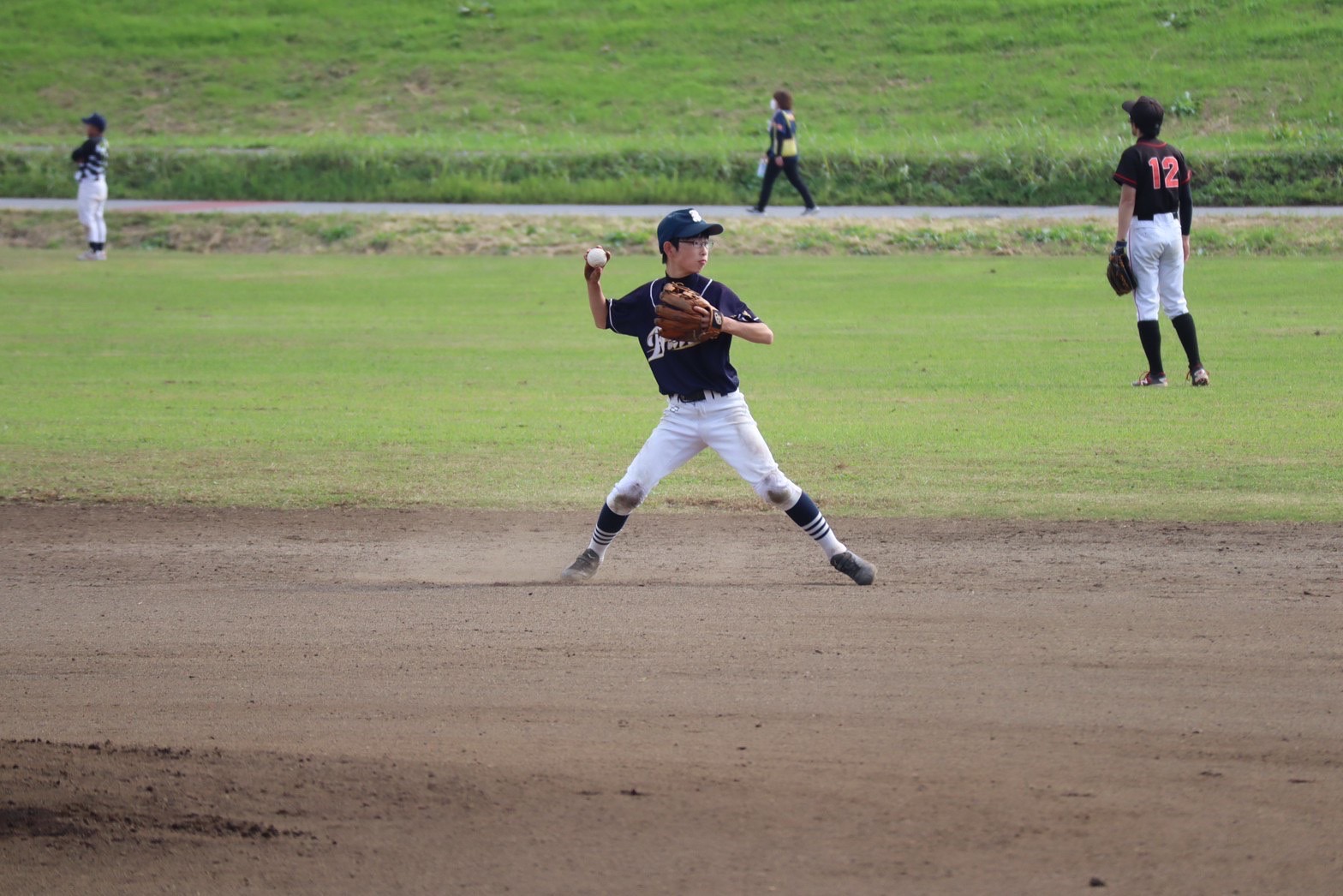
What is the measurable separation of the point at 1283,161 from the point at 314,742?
83.4ft

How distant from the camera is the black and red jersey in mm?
12195

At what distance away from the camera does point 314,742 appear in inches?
215

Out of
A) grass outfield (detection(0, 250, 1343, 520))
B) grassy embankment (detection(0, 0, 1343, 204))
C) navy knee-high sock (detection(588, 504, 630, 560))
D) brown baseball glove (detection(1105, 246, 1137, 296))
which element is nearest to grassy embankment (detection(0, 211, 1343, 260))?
grass outfield (detection(0, 250, 1343, 520))

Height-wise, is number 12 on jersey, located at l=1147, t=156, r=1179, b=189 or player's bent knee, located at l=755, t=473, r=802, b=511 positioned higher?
number 12 on jersey, located at l=1147, t=156, r=1179, b=189

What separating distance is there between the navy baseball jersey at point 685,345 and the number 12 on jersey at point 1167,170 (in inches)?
251

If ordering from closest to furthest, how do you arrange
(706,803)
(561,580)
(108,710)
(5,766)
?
1. (706,803)
2. (5,766)
3. (108,710)
4. (561,580)

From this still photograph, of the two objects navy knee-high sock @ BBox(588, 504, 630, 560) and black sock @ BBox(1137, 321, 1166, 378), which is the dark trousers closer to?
black sock @ BBox(1137, 321, 1166, 378)

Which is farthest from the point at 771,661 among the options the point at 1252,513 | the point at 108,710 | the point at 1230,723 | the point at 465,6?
the point at 465,6

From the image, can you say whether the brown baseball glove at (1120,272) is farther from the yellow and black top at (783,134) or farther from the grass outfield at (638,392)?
the yellow and black top at (783,134)

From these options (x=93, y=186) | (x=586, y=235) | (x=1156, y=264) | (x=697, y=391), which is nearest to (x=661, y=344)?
(x=697, y=391)

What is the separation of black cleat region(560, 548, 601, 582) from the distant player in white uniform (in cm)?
1811

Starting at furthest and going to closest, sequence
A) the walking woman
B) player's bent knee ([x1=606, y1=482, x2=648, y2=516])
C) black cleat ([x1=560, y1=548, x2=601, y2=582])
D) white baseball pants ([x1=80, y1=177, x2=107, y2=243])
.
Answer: the walking woman, white baseball pants ([x1=80, y1=177, x2=107, y2=243]), black cleat ([x1=560, y1=548, x2=601, y2=582]), player's bent knee ([x1=606, y1=482, x2=648, y2=516])

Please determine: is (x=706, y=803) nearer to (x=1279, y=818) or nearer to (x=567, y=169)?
(x=1279, y=818)

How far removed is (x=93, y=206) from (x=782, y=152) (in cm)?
1130
